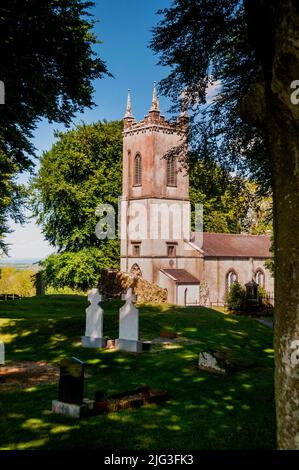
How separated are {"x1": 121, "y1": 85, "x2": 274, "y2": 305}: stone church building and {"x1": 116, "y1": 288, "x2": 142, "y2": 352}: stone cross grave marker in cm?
3130

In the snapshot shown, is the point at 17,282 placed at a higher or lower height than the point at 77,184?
lower

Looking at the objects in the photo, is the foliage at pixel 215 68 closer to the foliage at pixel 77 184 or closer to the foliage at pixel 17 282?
the foliage at pixel 17 282

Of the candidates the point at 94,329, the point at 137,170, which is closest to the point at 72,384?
the point at 94,329

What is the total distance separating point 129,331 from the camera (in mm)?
16766

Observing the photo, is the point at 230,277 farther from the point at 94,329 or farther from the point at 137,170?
the point at 94,329

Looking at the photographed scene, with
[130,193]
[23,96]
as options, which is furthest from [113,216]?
[23,96]

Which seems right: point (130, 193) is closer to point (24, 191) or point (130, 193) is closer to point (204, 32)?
point (24, 191)

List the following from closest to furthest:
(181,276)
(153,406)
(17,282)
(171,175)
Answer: (153,406) → (17,282) → (181,276) → (171,175)

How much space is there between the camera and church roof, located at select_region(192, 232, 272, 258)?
53.3m

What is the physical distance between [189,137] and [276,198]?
410 inches

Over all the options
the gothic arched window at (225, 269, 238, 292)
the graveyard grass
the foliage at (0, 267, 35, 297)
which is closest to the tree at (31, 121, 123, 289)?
the foliage at (0, 267, 35, 297)

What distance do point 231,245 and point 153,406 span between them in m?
46.9

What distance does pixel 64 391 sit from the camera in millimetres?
9828

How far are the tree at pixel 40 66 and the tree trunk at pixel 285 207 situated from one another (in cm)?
1039
